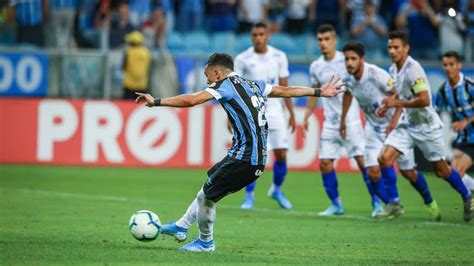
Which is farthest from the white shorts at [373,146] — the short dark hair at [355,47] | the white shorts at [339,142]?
the short dark hair at [355,47]

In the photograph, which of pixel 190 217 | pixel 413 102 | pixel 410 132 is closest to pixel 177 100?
pixel 190 217

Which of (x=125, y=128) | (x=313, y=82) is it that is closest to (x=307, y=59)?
(x=125, y=128)

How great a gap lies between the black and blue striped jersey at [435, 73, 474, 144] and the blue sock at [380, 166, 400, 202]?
1788 mm

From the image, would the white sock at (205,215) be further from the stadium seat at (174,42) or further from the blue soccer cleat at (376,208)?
the stadium seat at (174,42)

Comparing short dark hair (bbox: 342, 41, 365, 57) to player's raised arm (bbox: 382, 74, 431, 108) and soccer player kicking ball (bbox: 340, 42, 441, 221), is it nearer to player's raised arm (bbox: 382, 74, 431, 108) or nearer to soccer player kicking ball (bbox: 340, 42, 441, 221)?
soccer player kicking ball (bbox: 340, 42, 441, 221)

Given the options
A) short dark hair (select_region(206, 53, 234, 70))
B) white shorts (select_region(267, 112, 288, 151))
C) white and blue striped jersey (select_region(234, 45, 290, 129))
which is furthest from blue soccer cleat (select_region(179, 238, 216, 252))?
white and blue striped jersey (select_region(234, 45, 290, 129))

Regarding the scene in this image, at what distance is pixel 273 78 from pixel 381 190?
241 cm

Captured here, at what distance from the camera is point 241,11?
24172 mm

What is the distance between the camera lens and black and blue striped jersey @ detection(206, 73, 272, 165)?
9523mm

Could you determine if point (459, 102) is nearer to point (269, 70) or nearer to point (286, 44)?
point (269, 70)

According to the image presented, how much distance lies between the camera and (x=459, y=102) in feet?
48.2

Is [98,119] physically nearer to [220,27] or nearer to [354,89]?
[220,27]

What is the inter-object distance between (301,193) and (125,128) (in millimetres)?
5097

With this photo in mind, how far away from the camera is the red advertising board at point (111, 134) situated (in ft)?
68.7
